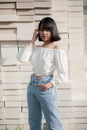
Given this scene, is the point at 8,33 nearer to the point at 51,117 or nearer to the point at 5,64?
the point at 5,64

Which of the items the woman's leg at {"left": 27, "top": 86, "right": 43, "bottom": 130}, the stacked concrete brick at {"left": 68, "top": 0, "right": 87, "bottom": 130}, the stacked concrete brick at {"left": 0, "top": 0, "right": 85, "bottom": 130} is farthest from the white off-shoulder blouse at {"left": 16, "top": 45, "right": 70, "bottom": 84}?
the stacked concrete brick at {"left": 68, "top": 0, "right": 87, "bottom": 130}

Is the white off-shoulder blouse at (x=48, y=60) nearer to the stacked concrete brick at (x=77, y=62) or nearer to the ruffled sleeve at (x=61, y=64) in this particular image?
the ruffled sleeve at (x=61, y=64)

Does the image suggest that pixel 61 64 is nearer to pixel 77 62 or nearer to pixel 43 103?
pixel 43 103

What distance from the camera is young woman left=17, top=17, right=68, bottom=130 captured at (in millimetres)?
3129

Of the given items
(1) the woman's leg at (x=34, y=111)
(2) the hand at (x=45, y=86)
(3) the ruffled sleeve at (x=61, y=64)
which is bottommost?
(1) the woman's leg at (x=34, y=111)

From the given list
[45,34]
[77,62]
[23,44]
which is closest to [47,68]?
[45,34]

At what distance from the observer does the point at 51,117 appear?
328 centimetres

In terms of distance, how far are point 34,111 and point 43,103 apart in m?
0.22

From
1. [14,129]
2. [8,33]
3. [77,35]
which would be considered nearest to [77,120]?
[14,129]

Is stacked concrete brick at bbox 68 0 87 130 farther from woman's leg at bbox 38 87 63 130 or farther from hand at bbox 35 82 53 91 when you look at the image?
hand at bbox 35 82 53 91

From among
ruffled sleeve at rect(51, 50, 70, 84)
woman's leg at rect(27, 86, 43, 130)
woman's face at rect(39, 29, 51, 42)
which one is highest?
woman's face at rect(39, 29, 51, 42)

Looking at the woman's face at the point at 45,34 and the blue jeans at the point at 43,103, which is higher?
the woman's face at the point at 45,34

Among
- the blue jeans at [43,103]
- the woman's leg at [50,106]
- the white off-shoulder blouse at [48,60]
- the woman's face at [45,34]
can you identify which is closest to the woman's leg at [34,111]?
the blue jeans at [43,103]

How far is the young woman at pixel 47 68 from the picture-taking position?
3.13 m
